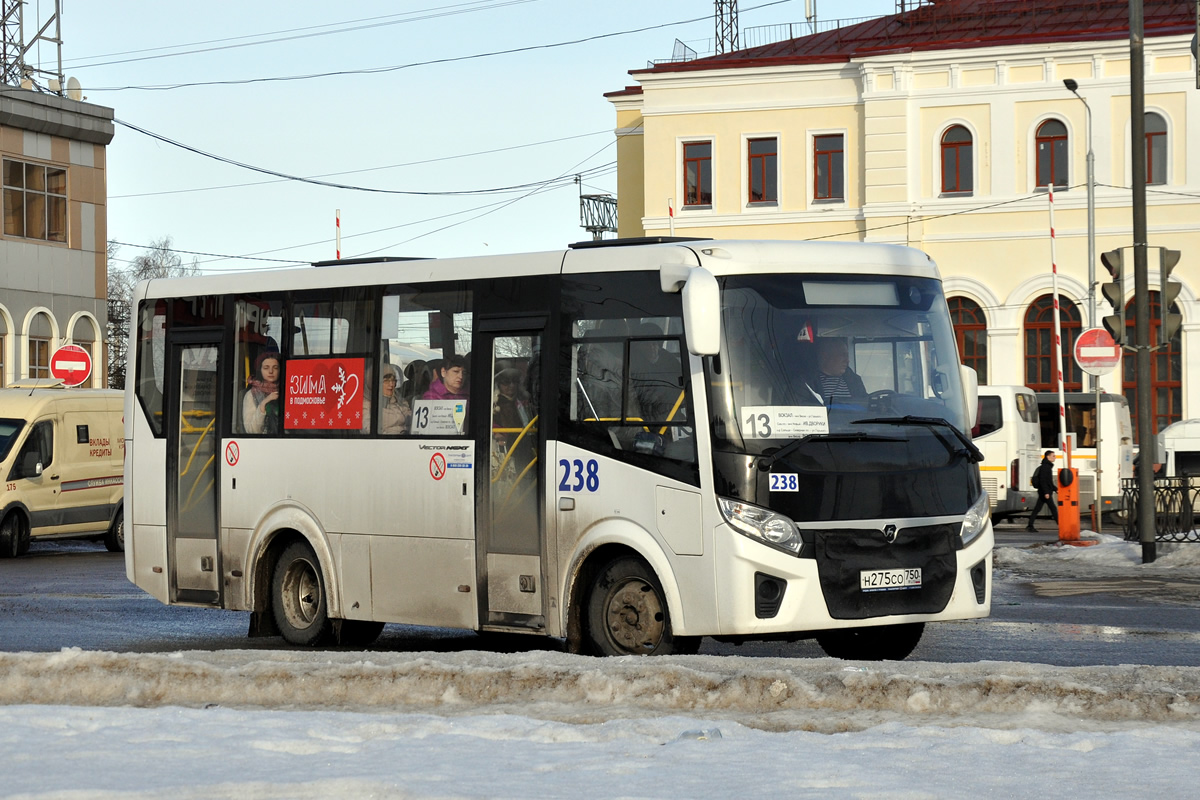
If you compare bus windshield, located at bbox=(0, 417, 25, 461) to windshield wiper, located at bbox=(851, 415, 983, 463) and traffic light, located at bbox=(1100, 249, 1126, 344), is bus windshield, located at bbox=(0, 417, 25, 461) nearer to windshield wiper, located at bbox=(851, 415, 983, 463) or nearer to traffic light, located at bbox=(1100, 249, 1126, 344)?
traffic light, located at bbox=(1100, 249, 1126, 344)

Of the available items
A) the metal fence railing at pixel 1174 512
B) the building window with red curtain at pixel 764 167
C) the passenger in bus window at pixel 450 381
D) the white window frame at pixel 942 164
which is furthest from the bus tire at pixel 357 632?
the building window with red curtain at pixel 764 167

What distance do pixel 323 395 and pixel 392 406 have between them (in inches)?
30.5

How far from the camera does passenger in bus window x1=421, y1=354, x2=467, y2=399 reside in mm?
11523

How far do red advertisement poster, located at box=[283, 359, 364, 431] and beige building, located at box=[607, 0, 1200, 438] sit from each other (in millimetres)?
34395

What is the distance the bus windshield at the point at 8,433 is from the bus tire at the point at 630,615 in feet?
52.6

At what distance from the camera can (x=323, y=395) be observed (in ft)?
41.0

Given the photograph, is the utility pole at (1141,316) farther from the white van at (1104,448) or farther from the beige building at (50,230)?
the beige building at (50,230)

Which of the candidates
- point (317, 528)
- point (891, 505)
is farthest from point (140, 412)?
point (891, 505)

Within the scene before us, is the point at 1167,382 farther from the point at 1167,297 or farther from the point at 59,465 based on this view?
the point at 59,465


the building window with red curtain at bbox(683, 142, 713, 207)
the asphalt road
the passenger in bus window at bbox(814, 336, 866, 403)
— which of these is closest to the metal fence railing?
the asphalt road

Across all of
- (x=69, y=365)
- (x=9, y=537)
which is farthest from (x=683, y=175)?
(x=9, y=537)

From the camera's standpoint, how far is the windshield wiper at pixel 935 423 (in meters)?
10.2

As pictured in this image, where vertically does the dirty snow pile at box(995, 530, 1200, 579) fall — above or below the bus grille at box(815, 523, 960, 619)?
below

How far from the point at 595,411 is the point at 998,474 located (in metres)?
25.4
